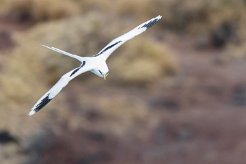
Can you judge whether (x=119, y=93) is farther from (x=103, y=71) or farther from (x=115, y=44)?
(x=103, y=71)

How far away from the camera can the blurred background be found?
61.6 feet

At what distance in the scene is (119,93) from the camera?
2256 centimetres

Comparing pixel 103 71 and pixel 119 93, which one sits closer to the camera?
pixel 103 71

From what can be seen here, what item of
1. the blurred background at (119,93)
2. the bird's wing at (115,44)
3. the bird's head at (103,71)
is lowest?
the bird's head at (103,71)

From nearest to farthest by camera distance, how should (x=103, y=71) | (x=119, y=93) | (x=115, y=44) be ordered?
(x=103, y=71)
(x=115, y=44)
(x=119, y=93)

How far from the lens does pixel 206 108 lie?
22156 mm

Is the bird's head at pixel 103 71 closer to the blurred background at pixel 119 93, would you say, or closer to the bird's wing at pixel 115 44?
the bird's wing at pixel 115 44

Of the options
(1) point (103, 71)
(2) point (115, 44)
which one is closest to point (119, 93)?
(2) point (115, 44)

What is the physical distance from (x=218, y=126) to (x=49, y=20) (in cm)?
898

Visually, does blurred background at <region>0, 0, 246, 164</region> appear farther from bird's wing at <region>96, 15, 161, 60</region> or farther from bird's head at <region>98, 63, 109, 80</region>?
bird's head at <region>98, 63, 109, 80</region>

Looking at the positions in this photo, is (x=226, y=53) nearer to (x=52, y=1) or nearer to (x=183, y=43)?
(x=183, y=43)

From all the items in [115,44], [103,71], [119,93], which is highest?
[119,93]

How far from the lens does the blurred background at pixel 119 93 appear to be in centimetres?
1878

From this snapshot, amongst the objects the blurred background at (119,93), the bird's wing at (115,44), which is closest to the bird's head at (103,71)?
the bird's wing at (115,44)
